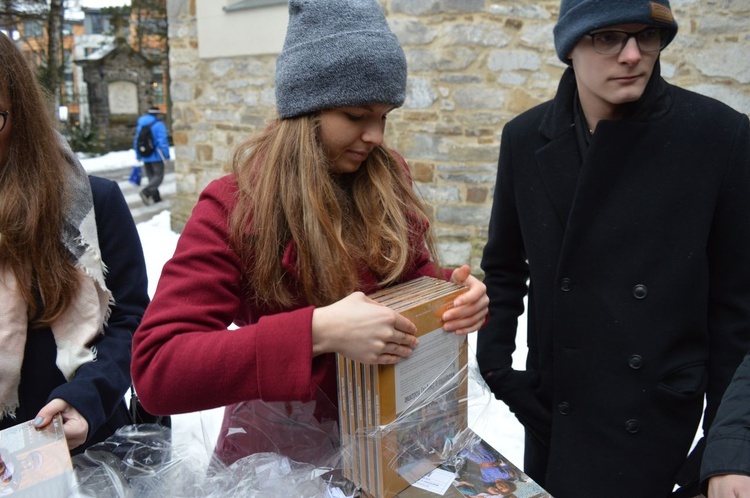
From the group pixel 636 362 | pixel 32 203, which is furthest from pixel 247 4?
pixel 636 362

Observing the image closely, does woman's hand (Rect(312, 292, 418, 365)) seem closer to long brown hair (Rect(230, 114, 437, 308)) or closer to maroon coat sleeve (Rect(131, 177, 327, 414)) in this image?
maroon coat sleeve (Rect(131, 177, 327, 414))

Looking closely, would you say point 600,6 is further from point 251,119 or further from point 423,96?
point 251,119

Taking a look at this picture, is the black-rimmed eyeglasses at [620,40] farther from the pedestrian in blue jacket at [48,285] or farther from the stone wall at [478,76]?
the stone wall at [478,76]

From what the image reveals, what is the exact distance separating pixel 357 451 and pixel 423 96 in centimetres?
423

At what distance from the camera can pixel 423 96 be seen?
4910 mm

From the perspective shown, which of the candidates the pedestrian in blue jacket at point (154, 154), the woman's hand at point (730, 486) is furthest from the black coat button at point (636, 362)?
the pedestrian in blue jacket at point (154, 154)

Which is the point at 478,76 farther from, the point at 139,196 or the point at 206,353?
the point at 139,196

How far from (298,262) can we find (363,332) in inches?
10.8

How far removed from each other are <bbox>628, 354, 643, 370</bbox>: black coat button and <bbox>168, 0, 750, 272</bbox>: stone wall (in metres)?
3.50

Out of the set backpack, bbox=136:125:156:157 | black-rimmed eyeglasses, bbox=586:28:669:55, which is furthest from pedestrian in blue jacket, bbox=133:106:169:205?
black-rimmed eyeglasses, bbox=586:28:669:55

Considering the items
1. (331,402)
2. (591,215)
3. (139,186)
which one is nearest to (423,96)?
(591,215)

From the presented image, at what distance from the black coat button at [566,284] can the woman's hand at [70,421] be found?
1219 mm

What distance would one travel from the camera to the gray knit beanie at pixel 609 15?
1.35 meters

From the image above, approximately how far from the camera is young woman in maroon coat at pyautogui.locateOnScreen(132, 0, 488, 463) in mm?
970
